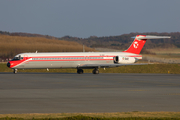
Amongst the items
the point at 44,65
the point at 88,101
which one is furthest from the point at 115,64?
the point at 88,101

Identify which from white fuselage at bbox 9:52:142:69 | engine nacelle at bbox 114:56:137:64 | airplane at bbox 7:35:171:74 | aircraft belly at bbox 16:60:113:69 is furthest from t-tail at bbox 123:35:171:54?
aircraft belly at bbox 16:60:113:69

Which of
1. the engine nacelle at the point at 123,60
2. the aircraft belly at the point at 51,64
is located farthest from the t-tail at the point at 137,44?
the aircraft belly at the point at 51,64

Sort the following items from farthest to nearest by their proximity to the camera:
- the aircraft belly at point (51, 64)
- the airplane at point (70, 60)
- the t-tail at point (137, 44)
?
the t-tail at point (137, 44)
the aircraft belly at point (51, 64)
the airplane at point (70, 60)

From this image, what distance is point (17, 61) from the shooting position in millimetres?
46281

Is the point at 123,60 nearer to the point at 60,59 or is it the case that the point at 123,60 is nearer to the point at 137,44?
the point at 137,44

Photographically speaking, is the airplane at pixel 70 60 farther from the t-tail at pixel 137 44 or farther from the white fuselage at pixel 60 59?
the t-tail at pixel 137 44

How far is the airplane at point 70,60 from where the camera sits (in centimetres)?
4628

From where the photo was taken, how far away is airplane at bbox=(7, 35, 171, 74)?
46.3m

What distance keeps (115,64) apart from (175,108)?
32.2 m

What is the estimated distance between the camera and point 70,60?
155ft

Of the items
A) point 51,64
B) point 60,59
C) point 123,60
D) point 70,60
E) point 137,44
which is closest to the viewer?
point 51,64

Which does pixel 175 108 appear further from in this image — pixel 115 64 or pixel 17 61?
pixel 17 61

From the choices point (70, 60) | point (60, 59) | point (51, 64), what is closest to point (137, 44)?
point (70, 60)

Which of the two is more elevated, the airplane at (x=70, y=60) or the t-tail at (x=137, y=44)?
the t-tail at (x=137, y=44)
